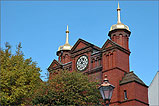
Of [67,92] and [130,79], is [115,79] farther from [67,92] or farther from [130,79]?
[67,92]

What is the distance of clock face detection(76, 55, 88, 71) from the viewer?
48.1 m

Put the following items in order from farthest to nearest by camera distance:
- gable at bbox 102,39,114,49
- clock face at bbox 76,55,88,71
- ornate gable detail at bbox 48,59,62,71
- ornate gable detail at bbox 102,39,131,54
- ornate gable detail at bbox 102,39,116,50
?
ornate gable detail at bbox 48,59,62,71
clock face at bbox 76,55,88,71
gable at bbox 102,39,114,49
ornate gable detail at bbox 102,39,116,50
ornate gable detail at bbox 102,39,131,54

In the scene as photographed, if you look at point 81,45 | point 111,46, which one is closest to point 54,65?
point 81,45

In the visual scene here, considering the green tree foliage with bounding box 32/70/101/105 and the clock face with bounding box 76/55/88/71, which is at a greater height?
the clock face with bounding box 76/55/88/71

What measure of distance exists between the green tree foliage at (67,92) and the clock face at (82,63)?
9215 mm

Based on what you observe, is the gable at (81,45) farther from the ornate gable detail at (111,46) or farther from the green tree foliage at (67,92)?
the green tree foliage at (67,92)

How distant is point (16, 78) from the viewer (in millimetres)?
40594

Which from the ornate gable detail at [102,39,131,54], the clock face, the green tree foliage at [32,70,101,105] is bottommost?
the green tree foliage at [32,70,101,105]

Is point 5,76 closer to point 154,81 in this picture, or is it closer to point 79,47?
point 79,47

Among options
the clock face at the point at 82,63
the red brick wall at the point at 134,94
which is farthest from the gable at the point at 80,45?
the red brick wall at the point at 134,94

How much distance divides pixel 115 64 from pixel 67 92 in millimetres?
10155

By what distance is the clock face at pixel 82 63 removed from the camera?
48.1 m

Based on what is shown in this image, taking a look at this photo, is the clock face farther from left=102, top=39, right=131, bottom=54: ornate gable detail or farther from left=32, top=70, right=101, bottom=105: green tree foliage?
left=32, top=70, right=101, bottom=105: green tree foliage

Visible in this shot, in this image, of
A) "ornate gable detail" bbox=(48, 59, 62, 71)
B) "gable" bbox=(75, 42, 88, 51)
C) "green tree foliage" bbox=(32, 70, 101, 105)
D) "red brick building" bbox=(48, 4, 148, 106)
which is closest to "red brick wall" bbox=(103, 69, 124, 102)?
"red brick building" bbox=(48, 4, 148, 106)
